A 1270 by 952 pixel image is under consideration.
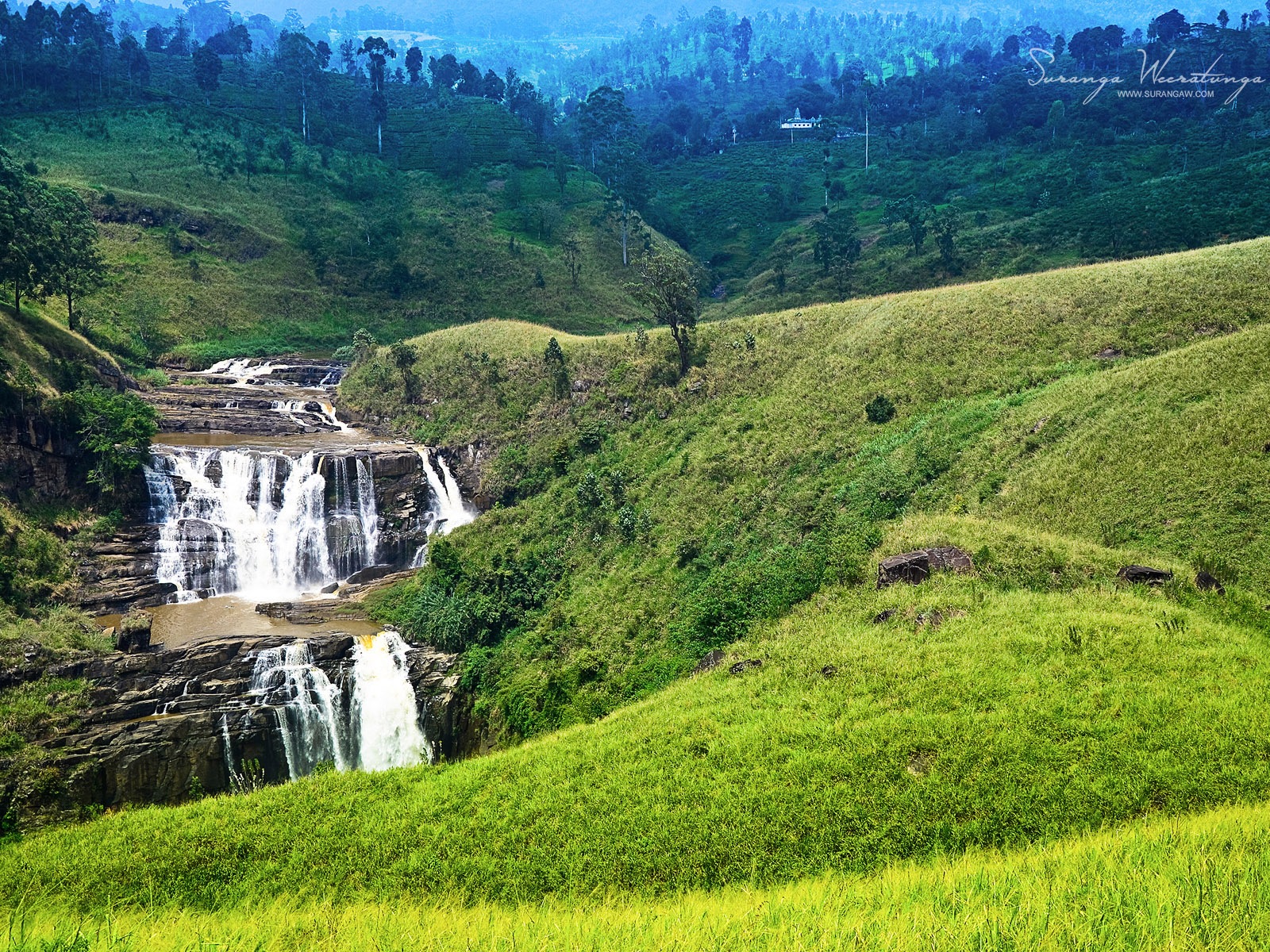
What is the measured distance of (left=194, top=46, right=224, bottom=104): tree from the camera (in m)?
109

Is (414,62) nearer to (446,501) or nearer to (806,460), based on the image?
(446,501)

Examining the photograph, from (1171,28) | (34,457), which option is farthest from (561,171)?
(1171,28)

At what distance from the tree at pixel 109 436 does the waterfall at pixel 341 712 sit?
1577 cm

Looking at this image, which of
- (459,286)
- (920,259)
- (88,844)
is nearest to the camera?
(88,844)

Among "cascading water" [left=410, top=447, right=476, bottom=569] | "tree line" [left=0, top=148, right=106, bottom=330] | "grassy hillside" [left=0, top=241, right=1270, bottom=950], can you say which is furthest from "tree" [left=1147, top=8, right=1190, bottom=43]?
"tree line" [left=0, top=148, right=106, bottom=330]

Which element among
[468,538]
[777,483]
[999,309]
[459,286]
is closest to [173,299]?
[459,286]

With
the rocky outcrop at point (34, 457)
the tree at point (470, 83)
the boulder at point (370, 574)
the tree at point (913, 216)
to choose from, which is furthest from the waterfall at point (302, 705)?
the tree at point (470, 83)

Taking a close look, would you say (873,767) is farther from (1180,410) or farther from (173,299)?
(173,299)

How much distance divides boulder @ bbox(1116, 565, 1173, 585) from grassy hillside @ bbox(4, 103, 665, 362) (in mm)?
59966

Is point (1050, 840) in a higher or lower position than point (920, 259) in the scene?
lower

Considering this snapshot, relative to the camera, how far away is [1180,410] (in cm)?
2084

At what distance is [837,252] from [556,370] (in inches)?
1852

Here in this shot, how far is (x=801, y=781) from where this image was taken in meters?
11.5

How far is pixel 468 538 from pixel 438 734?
1308cm
